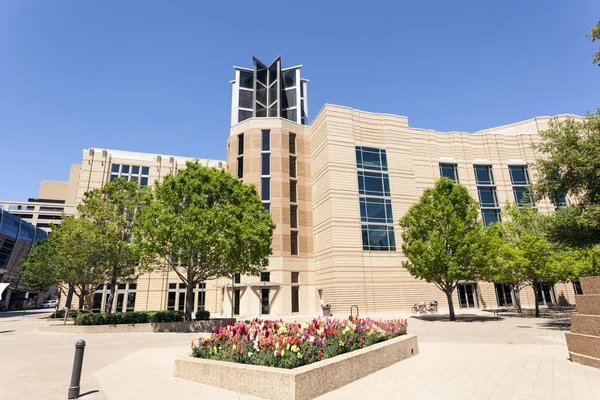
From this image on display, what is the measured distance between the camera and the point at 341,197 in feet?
115

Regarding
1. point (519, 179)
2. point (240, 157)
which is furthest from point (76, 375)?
point (519, 179)

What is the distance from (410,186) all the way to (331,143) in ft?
33.8

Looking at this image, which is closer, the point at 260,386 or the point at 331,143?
the point at 260,386

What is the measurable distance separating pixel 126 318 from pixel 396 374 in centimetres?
1771

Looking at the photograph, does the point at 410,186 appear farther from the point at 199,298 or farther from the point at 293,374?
the point at 293,374

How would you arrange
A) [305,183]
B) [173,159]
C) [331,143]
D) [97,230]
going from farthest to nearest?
[173,159]
[305,183]
[331,143]
[97,230]

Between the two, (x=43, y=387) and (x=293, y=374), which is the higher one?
(x=293, y=374)

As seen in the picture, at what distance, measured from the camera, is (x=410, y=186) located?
38.1 meters

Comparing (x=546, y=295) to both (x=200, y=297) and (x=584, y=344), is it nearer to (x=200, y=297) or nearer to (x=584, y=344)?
(x=584, y=344)

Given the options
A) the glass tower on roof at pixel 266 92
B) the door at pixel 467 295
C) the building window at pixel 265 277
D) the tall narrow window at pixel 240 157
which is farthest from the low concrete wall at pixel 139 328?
the glass tower on roof at pixel 266 92

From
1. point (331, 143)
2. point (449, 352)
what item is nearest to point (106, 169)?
point (331, 143)

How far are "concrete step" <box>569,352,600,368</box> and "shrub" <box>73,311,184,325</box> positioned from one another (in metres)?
20.5

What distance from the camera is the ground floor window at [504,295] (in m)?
38.1

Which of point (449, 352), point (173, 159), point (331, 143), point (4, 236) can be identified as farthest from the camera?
point (4, 236)
